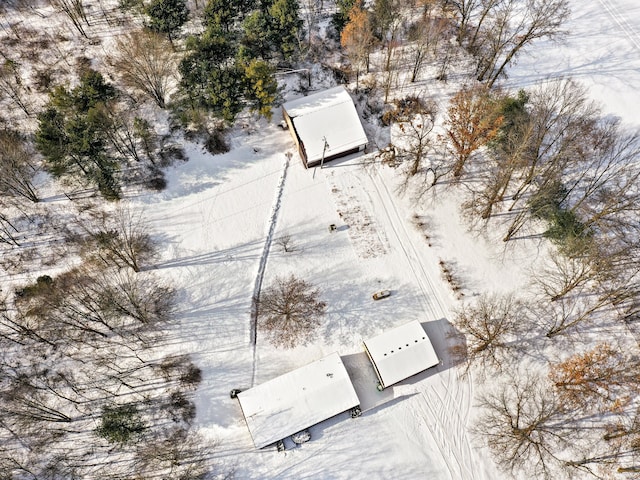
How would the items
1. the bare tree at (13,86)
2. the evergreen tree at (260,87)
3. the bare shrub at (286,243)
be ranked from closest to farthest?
1. the bare shrub at (286,243)
2. the evergreen tree at (260,87)
3. the bare tree at (13,86)

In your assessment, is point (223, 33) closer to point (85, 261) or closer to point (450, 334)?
point (85, 261)

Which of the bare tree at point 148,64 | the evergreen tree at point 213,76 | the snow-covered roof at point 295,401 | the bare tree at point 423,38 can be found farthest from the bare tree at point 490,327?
the bare tree at point 148,64

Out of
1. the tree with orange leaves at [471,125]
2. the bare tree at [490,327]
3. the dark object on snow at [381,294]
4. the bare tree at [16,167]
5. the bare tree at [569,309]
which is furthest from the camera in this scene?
the tree with orange leaves at [471,125]

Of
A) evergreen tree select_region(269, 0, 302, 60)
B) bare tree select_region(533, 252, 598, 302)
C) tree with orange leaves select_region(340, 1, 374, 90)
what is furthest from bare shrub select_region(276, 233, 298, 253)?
bare tree select_region(533, 252, 598, 302)

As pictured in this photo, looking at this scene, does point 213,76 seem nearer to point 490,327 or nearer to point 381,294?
point 381,294

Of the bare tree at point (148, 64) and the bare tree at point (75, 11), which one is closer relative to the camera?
the bare tree at point (148, 64)

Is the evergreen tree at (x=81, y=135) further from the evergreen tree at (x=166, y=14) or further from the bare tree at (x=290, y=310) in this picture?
the bare tree at (x=290, y=310)
